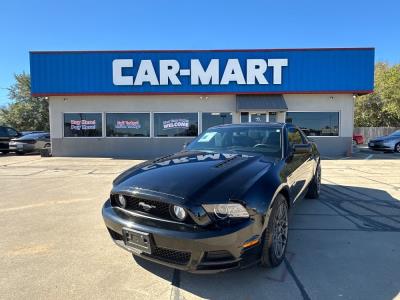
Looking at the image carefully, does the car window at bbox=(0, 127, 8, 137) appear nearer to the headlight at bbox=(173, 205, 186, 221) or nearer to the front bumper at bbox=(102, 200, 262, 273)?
the front bumper at bbox=(102, 200, 262, 273)

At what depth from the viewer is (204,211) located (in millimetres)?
2883

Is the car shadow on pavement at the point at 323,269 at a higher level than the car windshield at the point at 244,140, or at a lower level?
lower

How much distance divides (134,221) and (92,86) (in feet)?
48.6

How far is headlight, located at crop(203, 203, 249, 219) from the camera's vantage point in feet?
9.54

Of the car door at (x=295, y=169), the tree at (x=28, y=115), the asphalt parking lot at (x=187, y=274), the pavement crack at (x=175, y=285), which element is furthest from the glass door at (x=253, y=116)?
the tree at (x=28, y=115)

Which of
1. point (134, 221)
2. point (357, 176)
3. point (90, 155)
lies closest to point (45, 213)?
point (134, 221)

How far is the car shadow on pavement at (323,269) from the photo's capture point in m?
3.06

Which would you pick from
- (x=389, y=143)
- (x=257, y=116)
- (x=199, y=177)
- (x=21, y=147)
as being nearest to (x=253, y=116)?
(x=257, y=116)

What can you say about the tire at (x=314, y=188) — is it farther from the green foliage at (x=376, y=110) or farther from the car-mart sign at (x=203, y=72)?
the green foliage at (x=376, y=110)

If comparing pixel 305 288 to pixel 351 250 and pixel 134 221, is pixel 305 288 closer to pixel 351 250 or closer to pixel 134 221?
pixel 351 250

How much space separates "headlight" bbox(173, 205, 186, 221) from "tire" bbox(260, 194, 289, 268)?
2.83 feet

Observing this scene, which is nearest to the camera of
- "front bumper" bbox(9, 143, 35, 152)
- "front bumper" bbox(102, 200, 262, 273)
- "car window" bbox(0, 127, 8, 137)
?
"front bumper" bbox(102, 200, 262, 273)

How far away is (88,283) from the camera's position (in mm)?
3250

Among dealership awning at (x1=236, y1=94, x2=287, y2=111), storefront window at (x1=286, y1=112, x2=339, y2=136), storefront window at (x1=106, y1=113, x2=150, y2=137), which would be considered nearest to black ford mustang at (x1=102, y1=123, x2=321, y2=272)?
dealership awning at (x1=236, y1=94, x2=287, y2=111)
